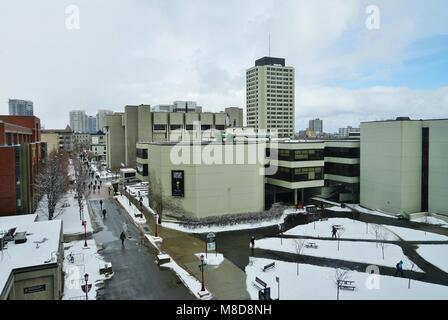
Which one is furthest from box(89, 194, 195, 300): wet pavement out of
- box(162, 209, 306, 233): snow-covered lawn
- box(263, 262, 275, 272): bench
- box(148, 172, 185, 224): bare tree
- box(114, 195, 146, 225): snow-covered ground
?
box(263, 262, 275, 272): bench

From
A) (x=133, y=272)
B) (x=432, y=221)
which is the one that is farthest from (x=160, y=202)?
(x=432, y=221)

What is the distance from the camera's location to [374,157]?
130 feet

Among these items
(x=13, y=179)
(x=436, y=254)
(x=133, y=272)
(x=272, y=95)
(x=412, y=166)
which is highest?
(x=272, y=95)

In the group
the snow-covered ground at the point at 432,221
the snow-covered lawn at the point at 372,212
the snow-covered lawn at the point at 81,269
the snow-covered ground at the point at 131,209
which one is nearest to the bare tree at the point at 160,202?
the snow-covered ground at the point at 131,209

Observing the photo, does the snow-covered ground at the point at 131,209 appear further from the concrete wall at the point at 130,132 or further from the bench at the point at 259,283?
the concrete wall at the point at 130,132

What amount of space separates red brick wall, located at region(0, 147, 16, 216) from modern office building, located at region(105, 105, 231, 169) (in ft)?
152

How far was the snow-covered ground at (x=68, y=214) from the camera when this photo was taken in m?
32.0

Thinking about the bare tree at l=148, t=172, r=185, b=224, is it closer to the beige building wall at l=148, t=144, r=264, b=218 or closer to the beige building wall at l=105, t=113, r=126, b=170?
the beige building wall at l=148, t=144, r=264, b=218

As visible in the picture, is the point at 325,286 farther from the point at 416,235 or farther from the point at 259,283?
the point at 416,235

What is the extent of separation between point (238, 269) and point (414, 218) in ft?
77.2

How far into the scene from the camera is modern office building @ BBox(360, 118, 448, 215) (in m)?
35.3

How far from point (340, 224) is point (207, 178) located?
45.9 ft

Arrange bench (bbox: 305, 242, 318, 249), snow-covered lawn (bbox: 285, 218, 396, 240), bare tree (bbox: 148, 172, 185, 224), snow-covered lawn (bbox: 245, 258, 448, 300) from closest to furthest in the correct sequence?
1. snow-covered lawn (bbox: 245, 258, 448, 300)
2. bench (bbox: 305, 242, 318, 249)
3. snow-covered lawn (bbox: 285, 218, 396, 240)
4. bare tree (bbox: 148, 172, 185, 224)

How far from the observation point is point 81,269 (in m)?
21.9
